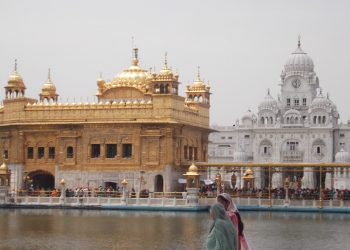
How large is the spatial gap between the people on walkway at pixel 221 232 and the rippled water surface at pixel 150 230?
457 inches

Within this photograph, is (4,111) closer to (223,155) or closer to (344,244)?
(344,244)

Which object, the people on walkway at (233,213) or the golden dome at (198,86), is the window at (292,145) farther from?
the people on walkway at (233,213)

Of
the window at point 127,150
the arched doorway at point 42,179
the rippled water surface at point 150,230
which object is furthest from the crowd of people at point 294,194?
the arched doorway at point 42,179

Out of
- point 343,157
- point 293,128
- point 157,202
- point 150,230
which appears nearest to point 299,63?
point 293,128

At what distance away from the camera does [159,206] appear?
4219cm

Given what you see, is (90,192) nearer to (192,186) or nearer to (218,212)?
(192,186)

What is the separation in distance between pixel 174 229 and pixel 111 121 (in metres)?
19.7

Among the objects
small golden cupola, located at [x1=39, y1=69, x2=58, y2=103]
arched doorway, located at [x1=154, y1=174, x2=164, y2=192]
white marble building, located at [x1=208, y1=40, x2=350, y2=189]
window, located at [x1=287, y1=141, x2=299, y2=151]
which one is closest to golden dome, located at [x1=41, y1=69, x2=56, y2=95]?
small golden cupola, located at [x1=39, y1=69, x2=58, y2=103]

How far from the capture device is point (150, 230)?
28984 mm

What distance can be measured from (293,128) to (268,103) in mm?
5207

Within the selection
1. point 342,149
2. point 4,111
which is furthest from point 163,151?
point 342,149

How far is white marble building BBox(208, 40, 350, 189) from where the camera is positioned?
95.7 meters

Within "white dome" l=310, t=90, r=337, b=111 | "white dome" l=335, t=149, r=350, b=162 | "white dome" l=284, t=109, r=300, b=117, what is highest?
"white dome" l=310, t=90, r=337, b=111

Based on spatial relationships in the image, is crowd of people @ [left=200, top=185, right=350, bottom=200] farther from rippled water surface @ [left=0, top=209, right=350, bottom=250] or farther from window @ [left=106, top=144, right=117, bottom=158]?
window @ [left=106, top=144, right=117, bottom=158]
